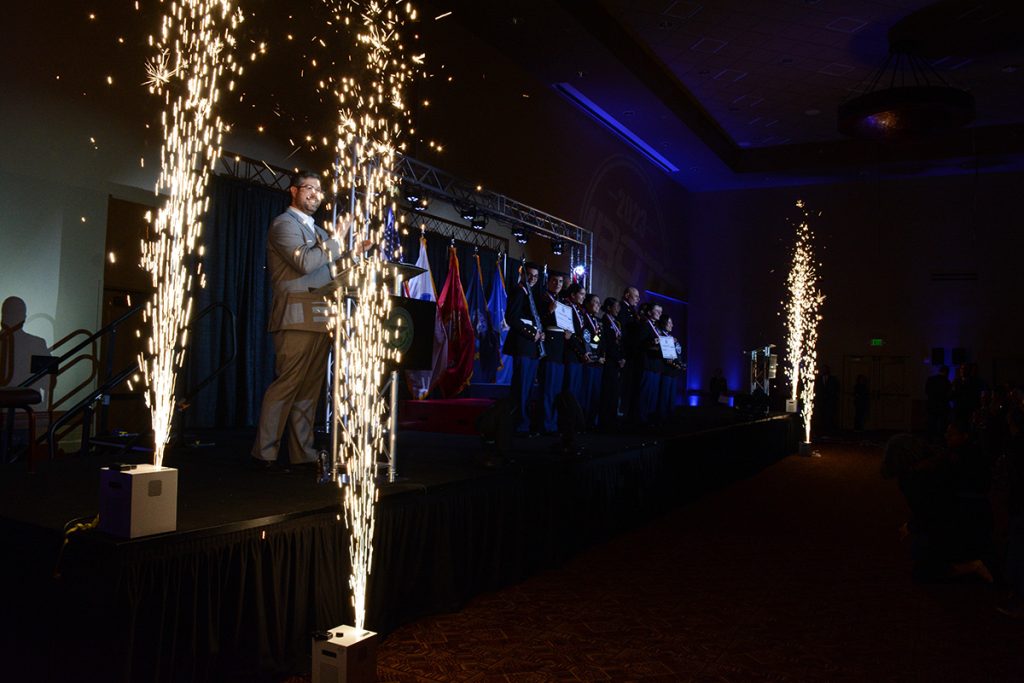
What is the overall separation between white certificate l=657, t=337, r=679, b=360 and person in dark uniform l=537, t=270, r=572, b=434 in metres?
1.49

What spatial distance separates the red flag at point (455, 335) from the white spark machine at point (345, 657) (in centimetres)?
567

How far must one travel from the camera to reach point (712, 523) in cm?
572

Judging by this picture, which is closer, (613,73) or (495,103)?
(495,103)

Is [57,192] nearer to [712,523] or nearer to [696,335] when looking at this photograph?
[712,523]

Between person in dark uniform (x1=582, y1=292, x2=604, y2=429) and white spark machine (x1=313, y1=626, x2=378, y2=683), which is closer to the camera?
white spark machine (x1=313, y1=626, x2=378, y2=683)

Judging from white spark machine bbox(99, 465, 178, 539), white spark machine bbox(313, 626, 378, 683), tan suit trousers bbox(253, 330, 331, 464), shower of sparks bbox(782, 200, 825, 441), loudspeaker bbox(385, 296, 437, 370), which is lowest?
white spark machine bbox(313, 626, 378, 683)

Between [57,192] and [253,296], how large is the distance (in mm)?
1841

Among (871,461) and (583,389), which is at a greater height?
(583,389)

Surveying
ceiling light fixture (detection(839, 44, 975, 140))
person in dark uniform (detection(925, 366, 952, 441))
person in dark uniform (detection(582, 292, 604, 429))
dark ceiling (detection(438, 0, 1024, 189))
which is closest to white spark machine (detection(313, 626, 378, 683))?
person in dark uniform (detection(582, 292, 604, 429))

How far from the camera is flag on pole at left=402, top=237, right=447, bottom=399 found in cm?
763

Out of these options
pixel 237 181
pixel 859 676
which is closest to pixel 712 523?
pixel 859 676

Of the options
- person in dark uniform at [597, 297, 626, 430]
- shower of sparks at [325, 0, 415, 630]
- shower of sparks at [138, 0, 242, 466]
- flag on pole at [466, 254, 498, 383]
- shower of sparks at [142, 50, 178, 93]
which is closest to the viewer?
shower of sparks at [325, 0, 415, 630]

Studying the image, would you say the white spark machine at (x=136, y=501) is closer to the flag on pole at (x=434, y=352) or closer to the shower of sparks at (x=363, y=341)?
the shower of sparks at (x=363, y=341)

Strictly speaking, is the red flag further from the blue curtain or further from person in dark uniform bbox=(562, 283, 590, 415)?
the blue curtain
